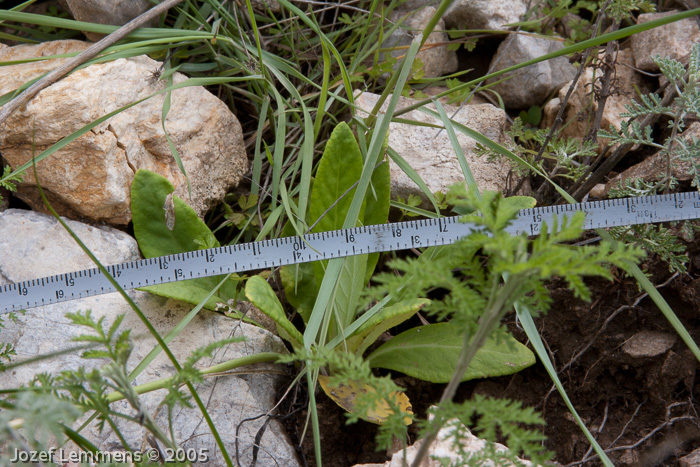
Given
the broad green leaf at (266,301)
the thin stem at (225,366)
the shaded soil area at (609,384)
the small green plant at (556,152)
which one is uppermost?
the small green plant at (556,152)

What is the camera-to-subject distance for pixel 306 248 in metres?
1.65

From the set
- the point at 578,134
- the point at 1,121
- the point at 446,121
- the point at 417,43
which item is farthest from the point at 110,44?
the point at 578,134

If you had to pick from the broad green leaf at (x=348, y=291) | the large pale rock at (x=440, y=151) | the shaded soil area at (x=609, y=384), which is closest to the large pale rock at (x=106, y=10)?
the large pale rock at (x=440, y=151)

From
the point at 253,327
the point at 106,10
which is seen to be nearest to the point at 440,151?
the point at 253,327

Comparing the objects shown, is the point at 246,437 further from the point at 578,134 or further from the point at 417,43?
the point at 578,134

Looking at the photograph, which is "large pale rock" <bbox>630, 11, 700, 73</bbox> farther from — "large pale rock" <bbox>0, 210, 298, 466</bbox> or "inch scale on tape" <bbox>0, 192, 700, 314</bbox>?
"large pale rock" <bbox>0, 210, 298, 466</bbox>

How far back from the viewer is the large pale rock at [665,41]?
2090 millimetres

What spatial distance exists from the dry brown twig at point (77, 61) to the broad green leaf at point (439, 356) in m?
1.39

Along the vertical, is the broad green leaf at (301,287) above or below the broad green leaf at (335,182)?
below

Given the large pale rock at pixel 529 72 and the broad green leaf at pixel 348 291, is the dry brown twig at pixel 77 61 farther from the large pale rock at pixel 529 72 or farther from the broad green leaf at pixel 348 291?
the large pale rock at pixel 529 72

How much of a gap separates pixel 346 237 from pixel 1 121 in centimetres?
114

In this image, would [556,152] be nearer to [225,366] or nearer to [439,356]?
[439,356]

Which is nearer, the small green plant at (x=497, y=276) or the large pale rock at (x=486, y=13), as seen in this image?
the small green plant at (x=497, y=276)

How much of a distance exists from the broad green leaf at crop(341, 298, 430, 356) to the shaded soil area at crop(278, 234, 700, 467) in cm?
18
